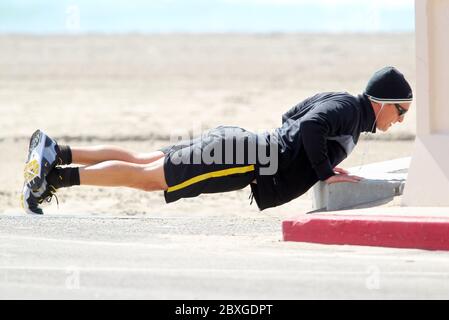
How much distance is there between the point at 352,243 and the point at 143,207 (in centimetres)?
433

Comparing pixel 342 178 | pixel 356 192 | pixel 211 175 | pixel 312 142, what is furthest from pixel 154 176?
pixel 356 192

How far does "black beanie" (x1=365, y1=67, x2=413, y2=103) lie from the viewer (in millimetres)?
7301

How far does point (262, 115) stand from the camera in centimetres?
1778

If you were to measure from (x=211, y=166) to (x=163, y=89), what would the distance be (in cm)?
1431

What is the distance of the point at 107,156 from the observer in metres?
7.56

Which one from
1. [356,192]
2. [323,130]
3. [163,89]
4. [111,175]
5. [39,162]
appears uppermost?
[323,130]

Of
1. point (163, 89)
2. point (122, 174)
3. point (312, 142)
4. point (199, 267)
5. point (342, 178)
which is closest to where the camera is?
point (199, 267)

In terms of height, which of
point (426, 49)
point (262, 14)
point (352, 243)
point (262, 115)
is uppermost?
point (426, 49)

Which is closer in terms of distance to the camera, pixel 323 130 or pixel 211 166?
pixel 323 130

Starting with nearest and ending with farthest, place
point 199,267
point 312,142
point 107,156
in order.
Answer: point 199,267 → point 312,142 → point 107,156

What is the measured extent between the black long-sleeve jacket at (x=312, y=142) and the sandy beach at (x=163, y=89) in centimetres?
217

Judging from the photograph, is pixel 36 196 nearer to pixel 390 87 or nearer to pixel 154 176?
pixel 154 176

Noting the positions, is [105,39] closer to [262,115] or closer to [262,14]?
[262,115]
